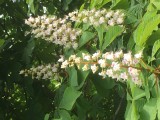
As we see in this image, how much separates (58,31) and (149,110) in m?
0.53

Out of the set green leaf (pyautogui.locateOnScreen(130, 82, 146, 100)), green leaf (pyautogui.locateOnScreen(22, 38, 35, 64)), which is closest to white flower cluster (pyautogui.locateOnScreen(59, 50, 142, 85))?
green leaf (pyautogui.locateOnScreen(130, 82, 146, 100))

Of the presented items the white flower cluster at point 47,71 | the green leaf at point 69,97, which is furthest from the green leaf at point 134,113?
the white flower cluster at point 47,71

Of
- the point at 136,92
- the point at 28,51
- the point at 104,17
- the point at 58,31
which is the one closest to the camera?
the point at 136,92

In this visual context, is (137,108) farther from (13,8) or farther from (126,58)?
(13,8)

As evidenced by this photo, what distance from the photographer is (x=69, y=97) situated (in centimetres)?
128

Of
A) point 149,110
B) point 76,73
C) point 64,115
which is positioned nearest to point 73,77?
point 76,73

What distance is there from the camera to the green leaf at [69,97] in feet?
4.13

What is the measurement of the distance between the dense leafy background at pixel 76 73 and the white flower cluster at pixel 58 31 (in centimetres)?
4

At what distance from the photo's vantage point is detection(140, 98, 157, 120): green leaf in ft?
3.17

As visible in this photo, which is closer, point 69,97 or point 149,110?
point 149,110

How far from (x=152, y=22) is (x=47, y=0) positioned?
66.0 inches

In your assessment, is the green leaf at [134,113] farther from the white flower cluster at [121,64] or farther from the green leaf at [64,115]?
the green leaf at [64,115]

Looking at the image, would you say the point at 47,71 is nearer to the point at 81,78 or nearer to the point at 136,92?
the point at 81,78

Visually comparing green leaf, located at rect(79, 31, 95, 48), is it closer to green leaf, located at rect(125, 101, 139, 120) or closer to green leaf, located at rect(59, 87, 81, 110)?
green leaf, located at rect(59, 87, 81, 110)
